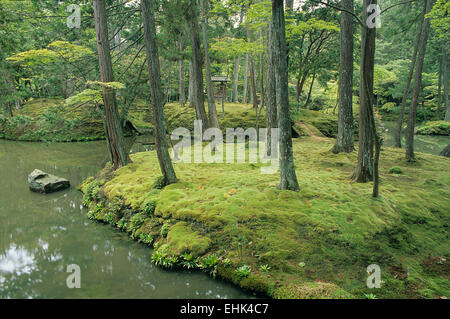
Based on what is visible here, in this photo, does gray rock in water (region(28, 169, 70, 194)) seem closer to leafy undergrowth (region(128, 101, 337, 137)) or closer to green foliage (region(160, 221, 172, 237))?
green foliage (region(160, 221, 172, 237))

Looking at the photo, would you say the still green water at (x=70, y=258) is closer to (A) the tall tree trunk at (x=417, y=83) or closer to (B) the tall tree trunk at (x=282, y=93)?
(B) the tall tree trunk at (x=282, y=93)

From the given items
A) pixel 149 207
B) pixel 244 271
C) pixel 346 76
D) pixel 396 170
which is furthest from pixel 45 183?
pixel 396 170

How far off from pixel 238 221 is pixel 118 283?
8.04 ft

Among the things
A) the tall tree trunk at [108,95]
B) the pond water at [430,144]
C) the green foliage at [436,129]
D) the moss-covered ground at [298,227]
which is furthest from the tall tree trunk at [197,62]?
the green foliage at [436,129]

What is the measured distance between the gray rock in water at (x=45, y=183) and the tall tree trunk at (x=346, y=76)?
1024cm

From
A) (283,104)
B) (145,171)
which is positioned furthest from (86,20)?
(283,104)

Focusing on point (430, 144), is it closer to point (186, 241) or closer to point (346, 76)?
point (346, 76)

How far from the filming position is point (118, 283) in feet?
14.3

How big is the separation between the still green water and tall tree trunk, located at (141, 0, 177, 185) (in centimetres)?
208

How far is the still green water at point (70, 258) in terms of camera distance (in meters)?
4.16

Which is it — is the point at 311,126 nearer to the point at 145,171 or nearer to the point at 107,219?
the point at 145,171

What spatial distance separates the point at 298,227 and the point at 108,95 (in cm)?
710

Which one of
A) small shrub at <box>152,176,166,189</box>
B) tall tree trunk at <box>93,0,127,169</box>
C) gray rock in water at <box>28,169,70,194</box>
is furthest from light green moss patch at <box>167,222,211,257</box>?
gray rock in water at <box>28,169,70,194</box>
